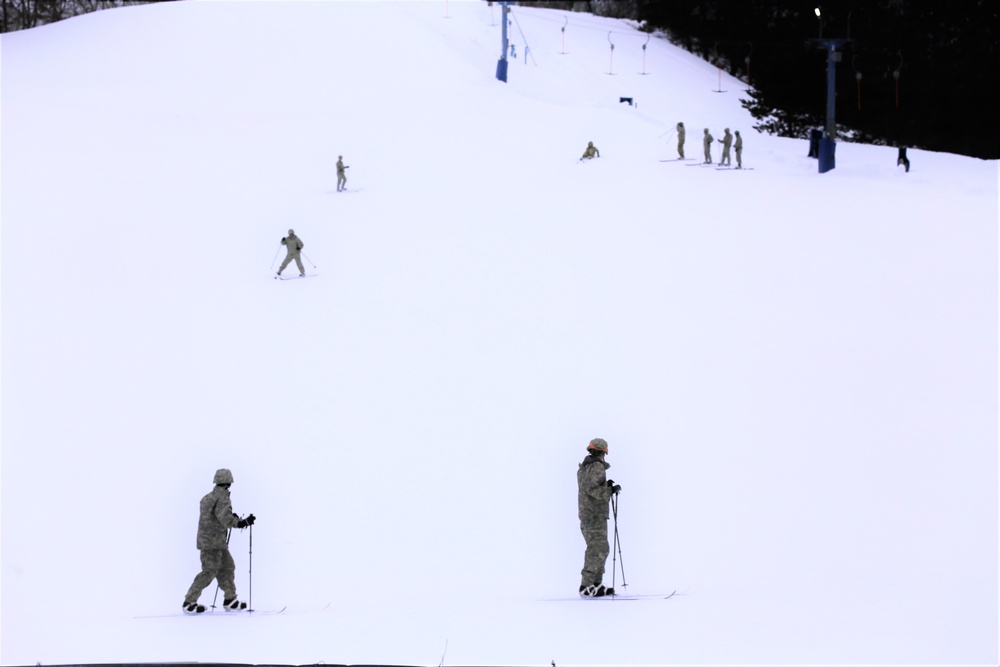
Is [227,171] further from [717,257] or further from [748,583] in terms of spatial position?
[748,583]

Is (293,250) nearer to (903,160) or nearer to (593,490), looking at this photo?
(593,490)

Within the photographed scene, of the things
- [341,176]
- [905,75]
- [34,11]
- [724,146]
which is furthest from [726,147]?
[34,11]

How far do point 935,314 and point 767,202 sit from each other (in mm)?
7504

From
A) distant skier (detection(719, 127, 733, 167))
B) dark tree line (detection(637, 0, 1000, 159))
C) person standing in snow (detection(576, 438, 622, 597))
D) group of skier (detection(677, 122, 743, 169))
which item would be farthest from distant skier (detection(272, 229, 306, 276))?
dark tree line (detection(637, 0, 1000, 159))

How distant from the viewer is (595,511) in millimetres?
8922

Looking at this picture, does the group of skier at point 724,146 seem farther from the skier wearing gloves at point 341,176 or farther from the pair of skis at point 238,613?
the pair of skis at point 238,613

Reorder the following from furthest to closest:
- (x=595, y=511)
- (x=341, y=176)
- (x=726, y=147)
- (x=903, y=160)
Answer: (x=726, y=147) → (x=903, y=160) → (x=341, y=176) → (x=595, y=511)

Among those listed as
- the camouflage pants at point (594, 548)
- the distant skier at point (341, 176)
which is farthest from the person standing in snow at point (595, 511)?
the distant skier at point (341, 176)

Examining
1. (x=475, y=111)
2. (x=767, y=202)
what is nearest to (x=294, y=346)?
(x=767, y=202)

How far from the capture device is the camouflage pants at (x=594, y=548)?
29.4 feet

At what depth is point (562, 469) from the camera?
41.5 ft

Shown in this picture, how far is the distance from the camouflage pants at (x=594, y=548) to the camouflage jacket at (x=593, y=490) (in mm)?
52

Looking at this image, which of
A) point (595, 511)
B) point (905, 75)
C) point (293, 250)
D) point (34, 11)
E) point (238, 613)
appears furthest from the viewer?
point (34, 11)

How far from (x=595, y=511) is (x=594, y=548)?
305 mm
